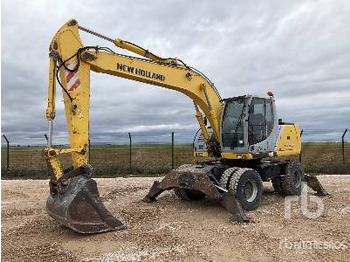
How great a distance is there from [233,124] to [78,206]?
4.71 m

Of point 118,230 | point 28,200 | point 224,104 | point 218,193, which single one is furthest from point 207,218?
point 28,200

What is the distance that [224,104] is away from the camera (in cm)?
1006

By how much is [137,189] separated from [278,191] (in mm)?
4168

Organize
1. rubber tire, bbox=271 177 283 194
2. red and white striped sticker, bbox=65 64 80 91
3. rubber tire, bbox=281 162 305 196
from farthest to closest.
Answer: rubber tire, bbox=271 177 283 194 < rubber tire, bbox=281 162 305 196 < red and white striped sticker, bbox=65 64 80 91

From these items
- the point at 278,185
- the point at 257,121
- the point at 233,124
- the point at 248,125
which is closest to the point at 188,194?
the point at 233,124

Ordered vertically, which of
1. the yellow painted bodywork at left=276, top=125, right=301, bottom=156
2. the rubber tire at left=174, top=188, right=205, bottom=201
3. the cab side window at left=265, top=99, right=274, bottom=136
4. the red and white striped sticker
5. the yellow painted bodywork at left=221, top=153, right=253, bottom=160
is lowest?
the rubber tire at left=174, top=188, right=205, bottom=201

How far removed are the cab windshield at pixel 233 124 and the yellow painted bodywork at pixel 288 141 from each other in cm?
133

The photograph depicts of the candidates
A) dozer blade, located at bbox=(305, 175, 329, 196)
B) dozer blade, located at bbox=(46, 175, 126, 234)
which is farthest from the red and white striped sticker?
dozer blade, located at bbox=(305, 175, 329, 196)

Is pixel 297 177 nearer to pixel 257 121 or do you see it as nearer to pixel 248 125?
pixel 257 121

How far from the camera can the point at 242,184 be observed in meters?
8.73

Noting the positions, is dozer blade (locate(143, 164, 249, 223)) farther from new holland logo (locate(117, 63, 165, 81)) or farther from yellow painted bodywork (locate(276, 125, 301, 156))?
yellow painted bodywork (locate(276, 125, 301, 156))

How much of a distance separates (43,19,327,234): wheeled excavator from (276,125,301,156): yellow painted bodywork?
0.03 metres

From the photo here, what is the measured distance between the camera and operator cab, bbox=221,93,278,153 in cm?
952
